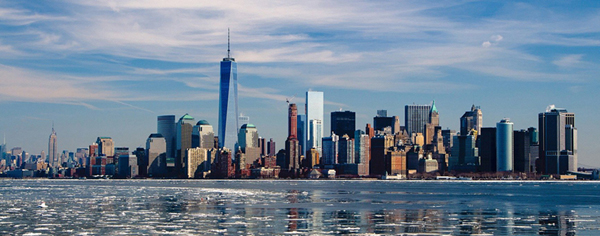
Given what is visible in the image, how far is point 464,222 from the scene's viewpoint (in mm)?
68750

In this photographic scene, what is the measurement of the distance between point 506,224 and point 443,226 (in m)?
7.14

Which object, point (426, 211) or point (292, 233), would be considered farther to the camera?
point (426, 211)

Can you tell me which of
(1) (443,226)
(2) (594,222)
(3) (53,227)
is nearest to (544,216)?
(2) (594,222)

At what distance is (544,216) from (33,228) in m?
52.6

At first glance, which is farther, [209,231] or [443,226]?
[443,226]

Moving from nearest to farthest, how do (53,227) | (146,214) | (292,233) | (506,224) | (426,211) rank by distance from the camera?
(292,233) < (53,227) < (506,224) < (146,214) < (426,211)

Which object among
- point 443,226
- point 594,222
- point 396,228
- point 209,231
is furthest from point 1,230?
A: point 594,222

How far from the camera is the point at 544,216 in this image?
258 ft

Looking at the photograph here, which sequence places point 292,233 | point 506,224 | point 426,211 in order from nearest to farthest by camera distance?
point 292,233 < point 506,224 < point 426,211

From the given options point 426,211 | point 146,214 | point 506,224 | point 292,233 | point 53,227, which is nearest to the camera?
point 292,233

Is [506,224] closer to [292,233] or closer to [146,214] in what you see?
[292,233]

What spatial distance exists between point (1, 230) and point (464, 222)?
1635 inches

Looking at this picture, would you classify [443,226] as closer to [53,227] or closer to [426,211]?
[426,211]

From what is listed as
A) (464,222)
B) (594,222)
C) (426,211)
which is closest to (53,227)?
(464,222)
